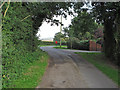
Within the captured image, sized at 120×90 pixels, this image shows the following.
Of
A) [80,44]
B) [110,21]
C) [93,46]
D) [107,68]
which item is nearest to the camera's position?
[107,68]

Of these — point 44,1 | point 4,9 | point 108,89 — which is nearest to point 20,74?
point 4,9

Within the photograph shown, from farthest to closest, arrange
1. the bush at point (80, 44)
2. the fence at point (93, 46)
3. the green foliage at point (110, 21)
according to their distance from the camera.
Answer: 1. the bush at point (80, 44)
2. the fence at point (93, 46)
3. the green foliage at point (110, 21)

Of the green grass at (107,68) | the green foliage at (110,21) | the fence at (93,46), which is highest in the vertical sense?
the green foliage at (110,21)

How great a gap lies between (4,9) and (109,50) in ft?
45.2

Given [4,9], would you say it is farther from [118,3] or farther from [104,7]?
[104,7]

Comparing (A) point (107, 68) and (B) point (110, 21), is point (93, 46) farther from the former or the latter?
(A) point (107, 68)

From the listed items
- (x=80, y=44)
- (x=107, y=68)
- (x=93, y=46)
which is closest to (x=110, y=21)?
(x=107, y=68)

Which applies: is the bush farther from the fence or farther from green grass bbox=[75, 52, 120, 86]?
green grass bbox=[75, 52, 120, 86]

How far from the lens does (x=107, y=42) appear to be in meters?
17.8

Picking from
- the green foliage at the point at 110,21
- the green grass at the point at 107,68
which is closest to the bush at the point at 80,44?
the green foliage at the point at 110,21

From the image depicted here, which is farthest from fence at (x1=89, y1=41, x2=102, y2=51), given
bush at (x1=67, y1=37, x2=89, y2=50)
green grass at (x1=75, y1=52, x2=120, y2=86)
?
green grass at (x1=75, y1=52, x2=120, y2=86)

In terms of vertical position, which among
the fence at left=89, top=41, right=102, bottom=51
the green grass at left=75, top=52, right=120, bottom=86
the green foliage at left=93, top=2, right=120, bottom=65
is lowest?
the green grass at left=75, top=52, right=120, bottom=86

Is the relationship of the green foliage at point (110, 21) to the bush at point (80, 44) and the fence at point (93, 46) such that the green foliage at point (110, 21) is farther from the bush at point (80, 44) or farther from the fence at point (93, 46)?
the bush at point (80, 44)

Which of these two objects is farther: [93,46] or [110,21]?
[93,46]
